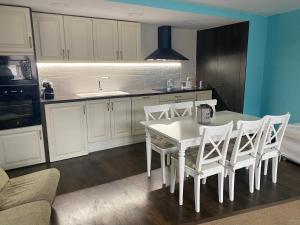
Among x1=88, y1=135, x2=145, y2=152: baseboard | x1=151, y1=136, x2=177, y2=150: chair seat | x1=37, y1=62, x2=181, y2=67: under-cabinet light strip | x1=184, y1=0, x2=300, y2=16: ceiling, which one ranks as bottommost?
x1=88, y1=135, x2=145, y2=152: baseboard

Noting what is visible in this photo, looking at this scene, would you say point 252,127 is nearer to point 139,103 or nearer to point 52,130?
point 139,103

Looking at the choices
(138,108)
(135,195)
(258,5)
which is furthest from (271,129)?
(138,108)

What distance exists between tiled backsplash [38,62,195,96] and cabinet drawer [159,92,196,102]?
663mm

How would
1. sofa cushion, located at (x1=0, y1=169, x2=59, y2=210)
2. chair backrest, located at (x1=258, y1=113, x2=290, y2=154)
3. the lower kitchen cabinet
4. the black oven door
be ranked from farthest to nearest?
the lower kitchen cabinet < the black oven door < chair backrest, located at (x1=258, y1=113, x2=290, y2=154) < sofa cushion, located at (x1=0, y1=169, x2=59, y2=210)

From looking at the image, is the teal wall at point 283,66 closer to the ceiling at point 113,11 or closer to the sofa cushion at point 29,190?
the ceiling at point 113,11

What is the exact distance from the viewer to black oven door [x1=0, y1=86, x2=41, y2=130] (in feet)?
9.60

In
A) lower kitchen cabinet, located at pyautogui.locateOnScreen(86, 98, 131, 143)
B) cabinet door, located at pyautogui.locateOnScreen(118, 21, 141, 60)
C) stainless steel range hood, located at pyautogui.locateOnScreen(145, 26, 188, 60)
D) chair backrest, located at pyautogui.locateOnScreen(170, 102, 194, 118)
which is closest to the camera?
chair backrest, located at pyautogui.locateOnScreen(170, 102, 194, 118)

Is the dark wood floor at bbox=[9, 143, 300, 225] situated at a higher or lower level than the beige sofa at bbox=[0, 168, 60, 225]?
lower

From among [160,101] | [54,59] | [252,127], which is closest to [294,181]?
[252,127]

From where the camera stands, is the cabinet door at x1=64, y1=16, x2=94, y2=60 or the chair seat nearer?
the chair seat

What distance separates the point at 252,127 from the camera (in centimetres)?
230

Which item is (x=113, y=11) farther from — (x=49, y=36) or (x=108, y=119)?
(x=108, y=119)

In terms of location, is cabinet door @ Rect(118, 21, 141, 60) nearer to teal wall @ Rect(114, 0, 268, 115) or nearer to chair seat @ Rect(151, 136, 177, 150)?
teal wall @ Rect(114, 0, 268, 115)

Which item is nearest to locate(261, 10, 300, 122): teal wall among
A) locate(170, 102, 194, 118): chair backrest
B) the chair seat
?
locate(170, 102, 194, 118): chair backrest
